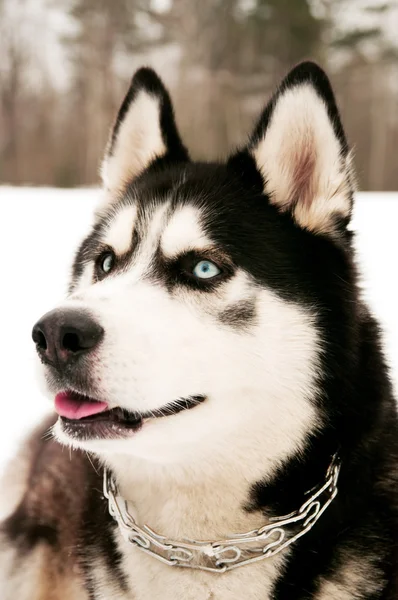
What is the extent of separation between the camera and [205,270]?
57.2 inches

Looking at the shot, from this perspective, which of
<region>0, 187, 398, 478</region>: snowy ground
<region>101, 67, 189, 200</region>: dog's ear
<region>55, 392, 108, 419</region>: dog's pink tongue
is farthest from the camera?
<region>0, 187, 398, 478</region>: snowy ground

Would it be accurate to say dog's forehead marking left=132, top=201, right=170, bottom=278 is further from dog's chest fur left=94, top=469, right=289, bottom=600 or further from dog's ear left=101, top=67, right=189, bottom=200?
dog's chest fur left=94, top=469, right=289, bottom=600

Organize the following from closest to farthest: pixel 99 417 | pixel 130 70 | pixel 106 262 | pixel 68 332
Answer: pixel 68 332
pixel 99 417
pixel 106 262
pixel 130 70

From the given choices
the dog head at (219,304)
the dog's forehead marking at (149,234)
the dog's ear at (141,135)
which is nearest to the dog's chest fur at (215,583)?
the dog head at (219,304)

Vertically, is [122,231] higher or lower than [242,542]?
higher

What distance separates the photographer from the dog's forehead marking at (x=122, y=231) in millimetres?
1610

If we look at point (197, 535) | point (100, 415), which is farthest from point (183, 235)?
point (197, 535)

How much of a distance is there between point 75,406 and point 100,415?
0.21ft

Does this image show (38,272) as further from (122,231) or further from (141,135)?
(122,231)

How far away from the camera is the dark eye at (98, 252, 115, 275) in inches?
64.5

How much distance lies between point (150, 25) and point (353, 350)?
925cm

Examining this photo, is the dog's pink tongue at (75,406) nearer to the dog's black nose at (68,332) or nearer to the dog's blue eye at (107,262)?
the dog's black nose at (68,332)

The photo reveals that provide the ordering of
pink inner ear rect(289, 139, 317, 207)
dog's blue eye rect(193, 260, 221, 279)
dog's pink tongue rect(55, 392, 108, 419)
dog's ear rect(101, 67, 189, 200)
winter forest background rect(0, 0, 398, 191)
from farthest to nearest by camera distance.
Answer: winter forest background rect(0, 0, 398, 191) < dog's ear rect(101, 67, 189, 200) < pink inner ear rect(289, 139, 317, 207) < dog's blue eye rect(193, 260, 221, 279) < dog's pink tongue rect(55, 392, 108, 419)

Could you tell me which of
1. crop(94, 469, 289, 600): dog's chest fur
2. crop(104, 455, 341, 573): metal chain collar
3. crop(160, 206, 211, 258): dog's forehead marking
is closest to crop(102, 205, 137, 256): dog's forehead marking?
crop(160, 206, 211, 258): dog's forehead marking
